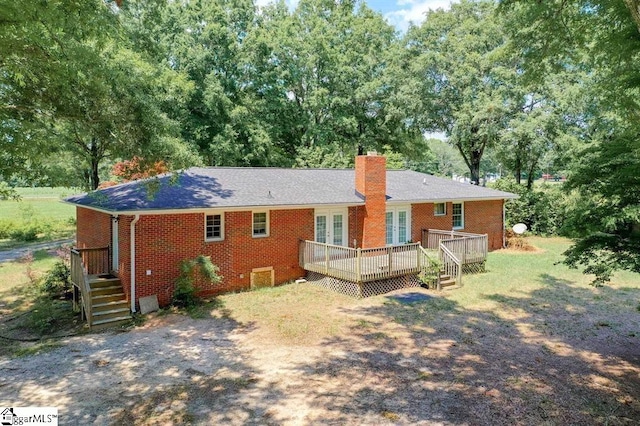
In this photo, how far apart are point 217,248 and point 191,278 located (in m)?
1.38

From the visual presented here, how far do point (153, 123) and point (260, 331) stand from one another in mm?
6237

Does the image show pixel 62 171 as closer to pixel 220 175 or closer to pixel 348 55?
pixel 220 175

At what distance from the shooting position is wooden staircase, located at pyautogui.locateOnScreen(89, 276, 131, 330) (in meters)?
11.5

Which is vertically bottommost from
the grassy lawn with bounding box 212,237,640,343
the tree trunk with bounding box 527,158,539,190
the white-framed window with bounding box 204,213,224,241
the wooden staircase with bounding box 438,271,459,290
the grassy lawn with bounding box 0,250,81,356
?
the grassy lawn with bounding box 0,250,81,356

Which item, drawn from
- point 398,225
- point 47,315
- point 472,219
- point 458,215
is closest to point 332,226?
point 398,225

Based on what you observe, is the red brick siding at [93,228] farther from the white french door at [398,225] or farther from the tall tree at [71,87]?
the white french door at [398,225]

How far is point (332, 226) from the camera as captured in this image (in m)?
16.7

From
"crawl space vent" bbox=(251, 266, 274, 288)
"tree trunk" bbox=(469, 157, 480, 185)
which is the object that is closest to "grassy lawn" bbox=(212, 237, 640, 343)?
"crawl space vent" bbox=(251, 266, 274, 288)

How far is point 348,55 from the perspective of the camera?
34.4 meters

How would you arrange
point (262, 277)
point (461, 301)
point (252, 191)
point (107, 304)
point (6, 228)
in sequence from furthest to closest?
point (6, 228)
point (252, 191)
point (262, 277)
point (461, 301)
point (107, 304)

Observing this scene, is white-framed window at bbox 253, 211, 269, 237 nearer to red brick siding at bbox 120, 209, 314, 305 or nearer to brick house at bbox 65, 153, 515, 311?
brick house at bbox 65, 153, 515, 311

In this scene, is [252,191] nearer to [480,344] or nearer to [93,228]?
[93,228]

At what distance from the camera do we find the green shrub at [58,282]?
1539 centimetres

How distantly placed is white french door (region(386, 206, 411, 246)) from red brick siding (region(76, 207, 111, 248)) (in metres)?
11.4
